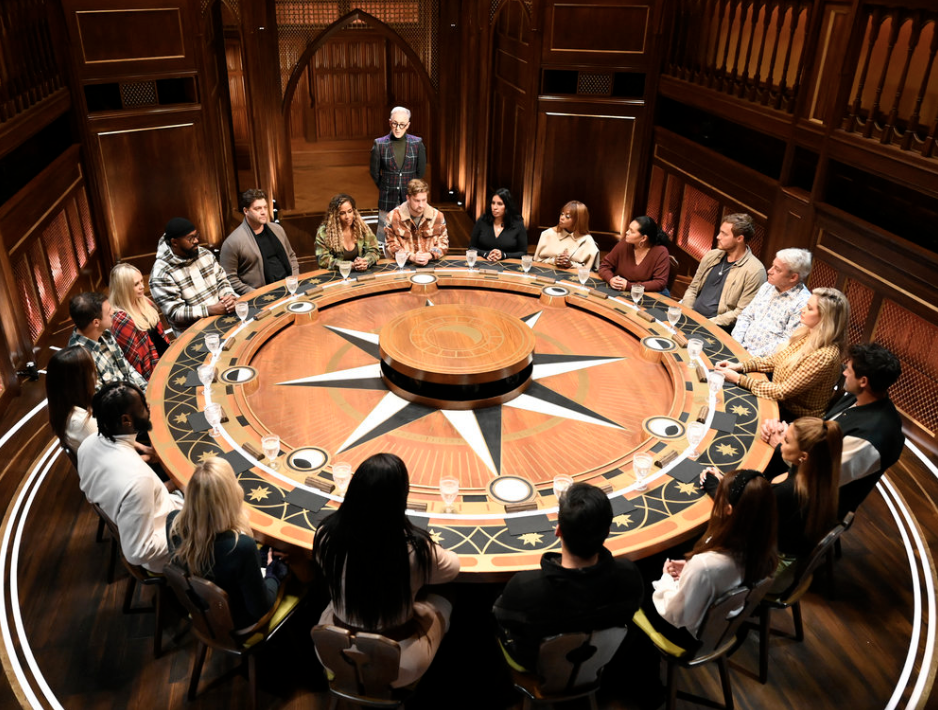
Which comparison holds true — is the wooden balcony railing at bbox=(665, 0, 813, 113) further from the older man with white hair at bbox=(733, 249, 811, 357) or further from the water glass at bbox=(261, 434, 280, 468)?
the water glass at bbox=(261, 434, 280, 468)

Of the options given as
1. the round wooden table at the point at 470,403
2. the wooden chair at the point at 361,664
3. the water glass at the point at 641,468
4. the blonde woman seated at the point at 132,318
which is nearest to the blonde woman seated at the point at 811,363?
the round wooden table at the point at 470,403

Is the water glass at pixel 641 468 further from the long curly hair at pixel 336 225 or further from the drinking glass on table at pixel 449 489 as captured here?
the long curly hair at pixel 336 225

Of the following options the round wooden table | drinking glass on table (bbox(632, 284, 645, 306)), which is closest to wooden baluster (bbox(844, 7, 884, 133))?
the round wooden table

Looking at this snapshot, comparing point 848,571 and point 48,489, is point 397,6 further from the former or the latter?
point 848,571

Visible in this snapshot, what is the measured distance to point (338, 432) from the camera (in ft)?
12.4

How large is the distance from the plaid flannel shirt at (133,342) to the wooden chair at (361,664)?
2320 mm

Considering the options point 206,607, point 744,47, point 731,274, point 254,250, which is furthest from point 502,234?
point 206,607

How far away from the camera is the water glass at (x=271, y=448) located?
321 centimetres

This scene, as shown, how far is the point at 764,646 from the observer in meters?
3.16

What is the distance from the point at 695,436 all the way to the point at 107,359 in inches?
127

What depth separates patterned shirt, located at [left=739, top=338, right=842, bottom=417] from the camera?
144 inches

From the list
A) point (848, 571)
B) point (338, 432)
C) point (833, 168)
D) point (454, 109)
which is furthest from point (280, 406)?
point (454, 109)

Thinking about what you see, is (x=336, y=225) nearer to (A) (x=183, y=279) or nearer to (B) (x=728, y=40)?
(A) (x=183, y=279)

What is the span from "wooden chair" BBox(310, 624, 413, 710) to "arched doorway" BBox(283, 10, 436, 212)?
29.4ft
